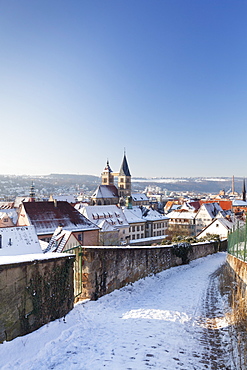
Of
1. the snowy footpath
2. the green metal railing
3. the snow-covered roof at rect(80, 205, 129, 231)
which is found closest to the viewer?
the snowy footpath

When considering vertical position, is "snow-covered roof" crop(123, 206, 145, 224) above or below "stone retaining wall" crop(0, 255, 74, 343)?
below

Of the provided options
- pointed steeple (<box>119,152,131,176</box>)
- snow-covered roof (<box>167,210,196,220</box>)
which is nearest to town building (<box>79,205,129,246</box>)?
snow-covered roof (<box>167,210,196,220</box>)

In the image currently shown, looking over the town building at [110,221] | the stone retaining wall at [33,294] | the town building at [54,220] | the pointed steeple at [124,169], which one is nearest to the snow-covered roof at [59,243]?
the stone retaining wall at [33,294]

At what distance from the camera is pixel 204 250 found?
87.1ft

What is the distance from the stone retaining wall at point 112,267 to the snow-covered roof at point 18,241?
8.61m

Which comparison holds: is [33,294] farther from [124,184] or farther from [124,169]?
[124,169]

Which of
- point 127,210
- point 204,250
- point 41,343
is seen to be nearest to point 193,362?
point 41,343

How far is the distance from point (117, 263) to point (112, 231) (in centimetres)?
3614

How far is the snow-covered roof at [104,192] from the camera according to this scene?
88.9 m

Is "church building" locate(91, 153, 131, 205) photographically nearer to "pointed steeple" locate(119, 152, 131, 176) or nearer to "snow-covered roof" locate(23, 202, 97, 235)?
"pointed steeple" locate(119, 152, 131, 176)

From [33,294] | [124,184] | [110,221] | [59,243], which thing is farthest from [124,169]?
[33,294]

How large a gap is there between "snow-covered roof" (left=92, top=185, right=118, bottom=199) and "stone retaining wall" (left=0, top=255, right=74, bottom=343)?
8107 cm

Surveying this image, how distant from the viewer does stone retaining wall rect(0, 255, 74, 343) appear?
5.54 m

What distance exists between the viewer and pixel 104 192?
91.1 metres
